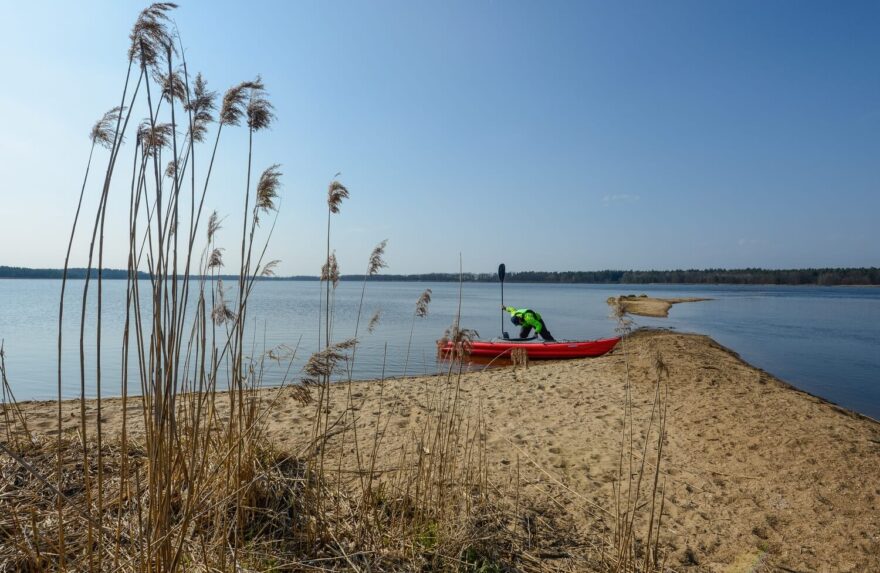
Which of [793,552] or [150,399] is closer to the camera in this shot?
[150,399]

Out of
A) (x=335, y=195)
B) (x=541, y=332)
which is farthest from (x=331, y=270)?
(x=541, y=332)

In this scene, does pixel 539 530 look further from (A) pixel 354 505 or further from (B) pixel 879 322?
(B) pixel 879 322

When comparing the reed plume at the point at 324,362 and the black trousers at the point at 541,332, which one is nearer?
the reed plume at the point at 324,362

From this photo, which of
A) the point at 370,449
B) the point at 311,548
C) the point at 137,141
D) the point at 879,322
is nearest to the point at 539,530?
the point at 311,548

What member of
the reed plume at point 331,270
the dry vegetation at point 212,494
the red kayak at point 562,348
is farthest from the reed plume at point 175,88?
the red kayak at point 562,348

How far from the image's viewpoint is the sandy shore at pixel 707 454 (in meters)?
3.14

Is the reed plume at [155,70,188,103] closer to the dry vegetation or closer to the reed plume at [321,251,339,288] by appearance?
the dry vegetation

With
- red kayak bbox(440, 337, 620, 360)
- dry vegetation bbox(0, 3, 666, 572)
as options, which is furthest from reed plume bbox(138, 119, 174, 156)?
red kayak bbox(440, 337, 620, 360)

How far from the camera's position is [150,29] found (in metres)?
1.75

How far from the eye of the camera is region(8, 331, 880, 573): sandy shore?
123 inches

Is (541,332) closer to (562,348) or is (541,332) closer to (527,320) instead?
(527,320)

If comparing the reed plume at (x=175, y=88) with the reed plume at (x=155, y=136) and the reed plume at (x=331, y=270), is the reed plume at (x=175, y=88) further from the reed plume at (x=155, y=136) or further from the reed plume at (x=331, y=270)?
the reed plume at (x=331, y=270)

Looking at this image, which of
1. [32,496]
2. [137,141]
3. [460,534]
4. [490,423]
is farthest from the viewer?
[490,423]

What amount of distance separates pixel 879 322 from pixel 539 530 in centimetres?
3322
